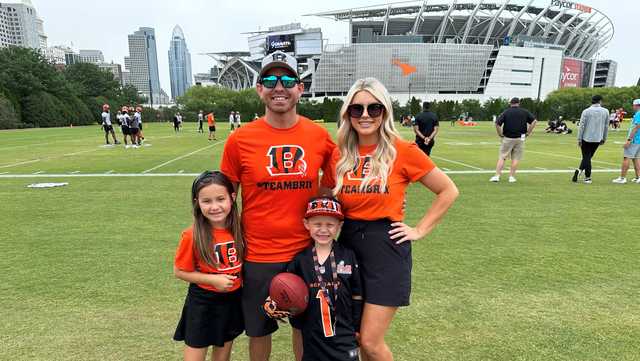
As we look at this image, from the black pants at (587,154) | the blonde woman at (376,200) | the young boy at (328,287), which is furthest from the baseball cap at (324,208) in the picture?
the black pants at (587,154)

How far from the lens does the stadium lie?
343 feet

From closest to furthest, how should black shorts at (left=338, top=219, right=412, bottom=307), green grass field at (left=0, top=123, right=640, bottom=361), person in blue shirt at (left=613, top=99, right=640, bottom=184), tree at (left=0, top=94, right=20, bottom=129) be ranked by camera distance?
black shorts at (left=338, top=219, right=412, bottom=307) → green grass field at (left=0, top=123, right=640, bottom=361) → person in blue shirt at (left=613, top=99, right=640, bottom=184) → tree at (left=0, top=94, right=20, bottom=129)

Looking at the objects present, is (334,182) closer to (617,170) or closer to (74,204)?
(74,204)

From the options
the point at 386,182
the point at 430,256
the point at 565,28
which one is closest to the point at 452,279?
the point at 430,256

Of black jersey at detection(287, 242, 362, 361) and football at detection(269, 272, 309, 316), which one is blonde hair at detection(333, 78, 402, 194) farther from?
football at detection(269, 272, 309, 316)

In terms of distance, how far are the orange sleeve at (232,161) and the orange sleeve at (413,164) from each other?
3.33 feet

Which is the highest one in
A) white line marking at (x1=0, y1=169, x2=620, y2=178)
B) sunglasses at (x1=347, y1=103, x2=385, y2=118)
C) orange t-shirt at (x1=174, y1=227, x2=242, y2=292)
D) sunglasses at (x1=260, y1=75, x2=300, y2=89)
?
sunglasses at (x1=260, y1=75, x2=300, y2=89)

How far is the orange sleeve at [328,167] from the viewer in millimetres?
2383

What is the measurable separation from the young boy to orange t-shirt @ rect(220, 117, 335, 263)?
0.41 feet

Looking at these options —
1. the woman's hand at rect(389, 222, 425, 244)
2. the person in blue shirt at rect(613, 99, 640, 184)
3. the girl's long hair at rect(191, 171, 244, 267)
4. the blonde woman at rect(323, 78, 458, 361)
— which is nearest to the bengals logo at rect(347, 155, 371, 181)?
the blonde woman at rect(323, 78, 458, 361)

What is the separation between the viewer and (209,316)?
7.77 ft

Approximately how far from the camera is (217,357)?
2.50 metres

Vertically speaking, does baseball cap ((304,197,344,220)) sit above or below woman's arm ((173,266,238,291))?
above

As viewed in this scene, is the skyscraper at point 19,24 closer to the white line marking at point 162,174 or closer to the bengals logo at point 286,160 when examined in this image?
the white line marking at point 162,174
